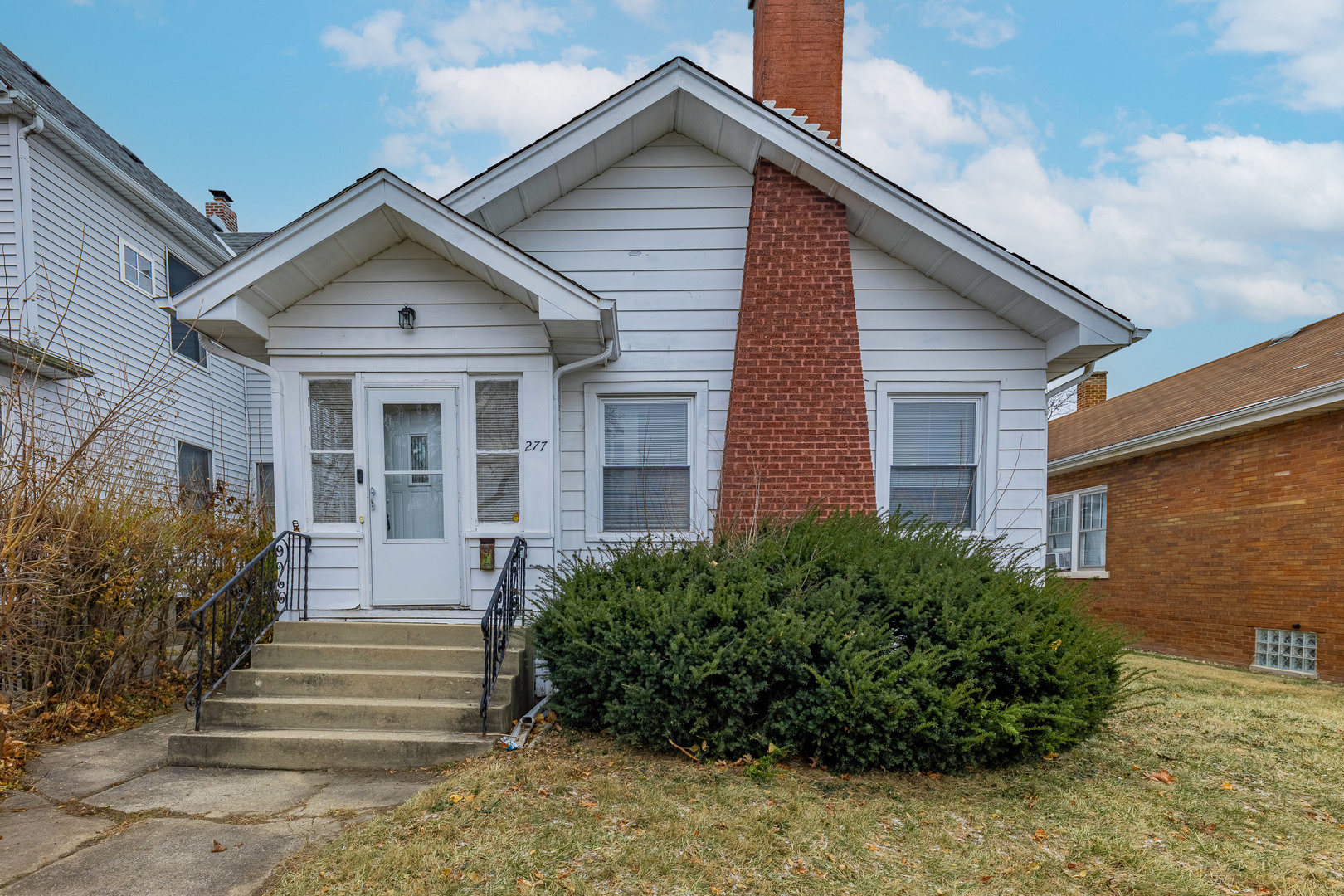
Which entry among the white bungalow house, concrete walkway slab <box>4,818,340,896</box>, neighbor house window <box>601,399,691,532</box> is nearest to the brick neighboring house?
the white bungalow house

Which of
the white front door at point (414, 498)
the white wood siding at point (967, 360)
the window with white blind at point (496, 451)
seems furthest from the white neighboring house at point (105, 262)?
the white wood siding at point (967, 360)

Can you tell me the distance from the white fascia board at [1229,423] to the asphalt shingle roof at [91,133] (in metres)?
16.4

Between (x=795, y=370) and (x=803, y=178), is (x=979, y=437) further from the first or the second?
(x=803, y=178)

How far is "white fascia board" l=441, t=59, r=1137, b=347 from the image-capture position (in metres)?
6.63

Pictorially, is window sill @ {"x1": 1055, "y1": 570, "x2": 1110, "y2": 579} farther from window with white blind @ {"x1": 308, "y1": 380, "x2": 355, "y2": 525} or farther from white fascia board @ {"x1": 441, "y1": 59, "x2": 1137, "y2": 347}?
Result: window with white blind @ {"x1": 308, "y1": 380, "x2": 355, "y2": 525}

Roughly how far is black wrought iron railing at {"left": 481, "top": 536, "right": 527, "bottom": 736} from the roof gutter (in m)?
8.83

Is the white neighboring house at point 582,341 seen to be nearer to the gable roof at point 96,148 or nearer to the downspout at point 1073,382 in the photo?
the downspout at point 1073,382

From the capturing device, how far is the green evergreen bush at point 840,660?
4.40 m

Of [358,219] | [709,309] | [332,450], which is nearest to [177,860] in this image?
[332,450]

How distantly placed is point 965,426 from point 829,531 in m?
2.63

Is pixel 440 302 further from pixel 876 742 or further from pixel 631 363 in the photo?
pixel 876 742

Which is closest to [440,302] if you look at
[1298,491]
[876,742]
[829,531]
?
[829,531]

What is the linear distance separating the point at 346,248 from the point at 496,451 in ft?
7.10

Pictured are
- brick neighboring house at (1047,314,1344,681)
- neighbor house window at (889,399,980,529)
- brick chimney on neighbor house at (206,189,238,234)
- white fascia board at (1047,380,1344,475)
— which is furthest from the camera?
brick chimney on neighbor house at (206,189,238,234)
